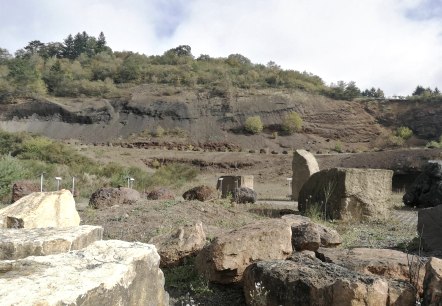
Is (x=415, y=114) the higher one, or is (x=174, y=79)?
(x=174, y=79)

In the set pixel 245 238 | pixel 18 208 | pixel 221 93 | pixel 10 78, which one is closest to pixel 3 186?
pixel 18 208

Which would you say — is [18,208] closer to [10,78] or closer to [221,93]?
[221,93]

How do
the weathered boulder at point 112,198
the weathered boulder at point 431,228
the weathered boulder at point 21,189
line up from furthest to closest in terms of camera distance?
the weathered boulder at point 21,189 → the weathered boulder at point 112,198 → the weathered boulder at point 431,228

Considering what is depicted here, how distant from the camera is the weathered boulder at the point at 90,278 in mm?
2498

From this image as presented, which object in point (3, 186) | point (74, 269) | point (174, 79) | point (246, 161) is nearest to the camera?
point (74, 269)

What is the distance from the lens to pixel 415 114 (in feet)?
165

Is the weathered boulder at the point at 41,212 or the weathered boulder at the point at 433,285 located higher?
the weathered boulder at the point at 41,212

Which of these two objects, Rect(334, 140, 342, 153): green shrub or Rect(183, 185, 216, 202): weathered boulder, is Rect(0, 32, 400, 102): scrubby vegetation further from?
Rect(183, 185, 216, 202): weathered boulder

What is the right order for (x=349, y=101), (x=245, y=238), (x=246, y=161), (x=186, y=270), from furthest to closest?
(x=349, y=101) < (x=246, y=161) < (x=186, y=270) < (x=245, y=238)

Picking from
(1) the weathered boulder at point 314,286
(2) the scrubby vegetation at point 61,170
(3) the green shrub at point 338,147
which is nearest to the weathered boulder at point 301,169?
(2) the scrubby vegetation at point 61,170

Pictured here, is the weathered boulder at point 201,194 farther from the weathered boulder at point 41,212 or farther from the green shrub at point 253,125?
the green shrub at point 253,125

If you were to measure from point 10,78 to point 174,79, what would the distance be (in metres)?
20.0

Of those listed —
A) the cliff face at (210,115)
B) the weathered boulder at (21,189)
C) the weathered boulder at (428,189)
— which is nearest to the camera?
the weathered boulder at (21,189)

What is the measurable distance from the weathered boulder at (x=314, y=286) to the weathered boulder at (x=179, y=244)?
1.28m
